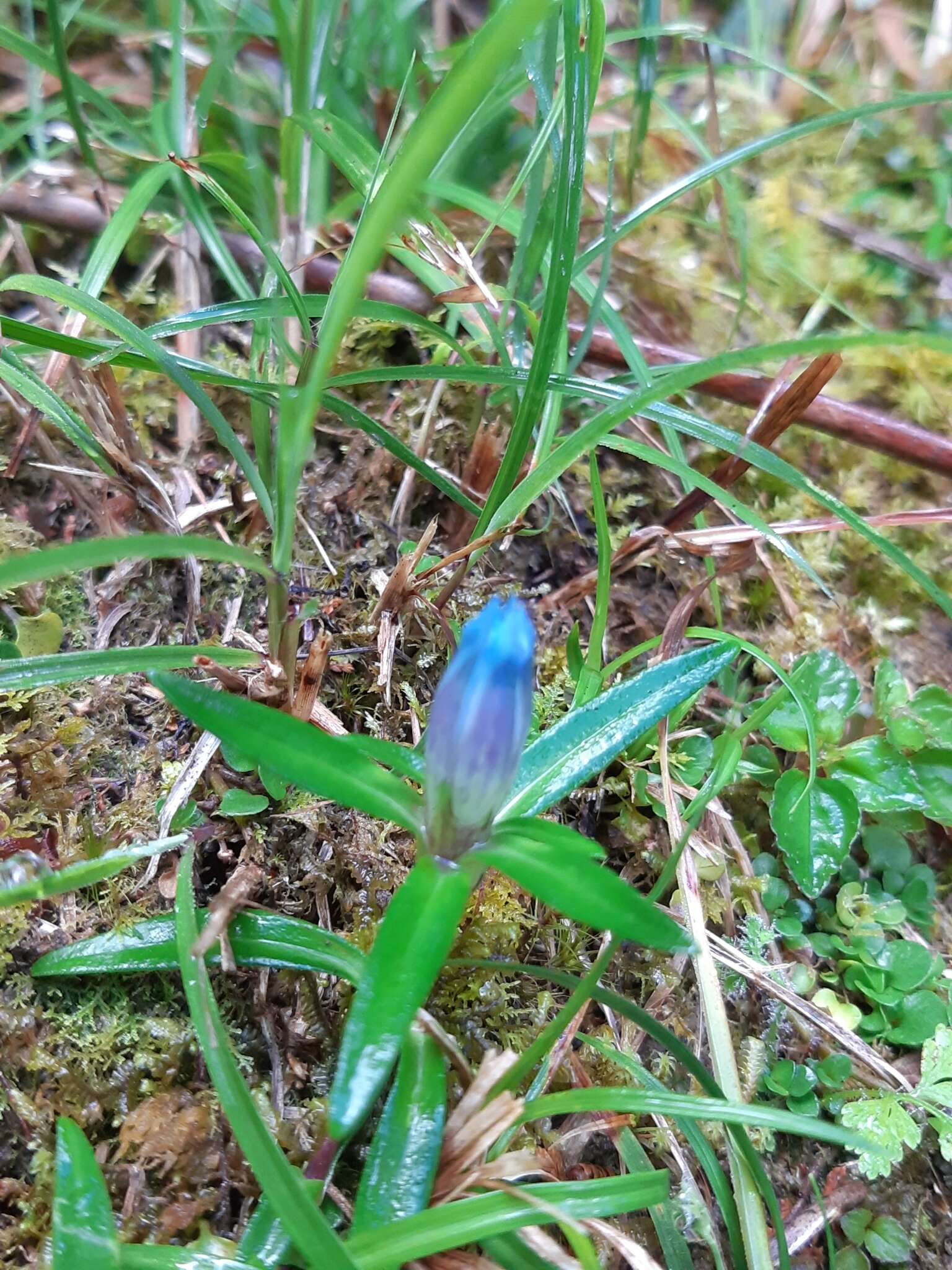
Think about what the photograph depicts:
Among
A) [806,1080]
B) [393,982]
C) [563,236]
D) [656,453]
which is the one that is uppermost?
[563,236]

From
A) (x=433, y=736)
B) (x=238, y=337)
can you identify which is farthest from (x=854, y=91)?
(x=433, y=736)

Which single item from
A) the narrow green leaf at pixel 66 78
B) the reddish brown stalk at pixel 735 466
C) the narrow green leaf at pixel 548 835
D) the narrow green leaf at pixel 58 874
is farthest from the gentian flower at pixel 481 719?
the narrow green leaf at pixel 66 78

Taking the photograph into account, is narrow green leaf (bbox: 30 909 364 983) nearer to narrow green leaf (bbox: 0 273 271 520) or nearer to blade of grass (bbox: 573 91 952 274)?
narrow green leaf (bbox: 0 273 271 520)

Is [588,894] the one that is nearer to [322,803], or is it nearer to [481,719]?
[481,719]

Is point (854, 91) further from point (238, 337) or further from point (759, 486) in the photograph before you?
point (238, 337)

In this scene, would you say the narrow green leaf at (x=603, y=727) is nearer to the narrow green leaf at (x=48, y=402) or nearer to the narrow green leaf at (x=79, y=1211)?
the narrow green leaf at (x=79, y=1211)

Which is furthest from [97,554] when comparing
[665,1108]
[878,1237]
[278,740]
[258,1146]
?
[878,1237]

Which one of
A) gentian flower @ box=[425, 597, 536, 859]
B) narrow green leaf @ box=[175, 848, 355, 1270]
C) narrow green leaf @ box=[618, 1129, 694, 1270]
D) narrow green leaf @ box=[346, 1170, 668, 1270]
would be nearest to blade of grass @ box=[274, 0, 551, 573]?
gentian flower @ box=[425, 597, 536, 859]
